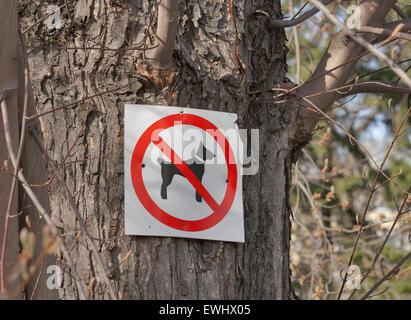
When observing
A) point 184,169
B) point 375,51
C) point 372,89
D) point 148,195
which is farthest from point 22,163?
point 372,89

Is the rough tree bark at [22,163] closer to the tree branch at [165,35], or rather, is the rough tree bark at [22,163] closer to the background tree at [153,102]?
the background tree at [153,102]

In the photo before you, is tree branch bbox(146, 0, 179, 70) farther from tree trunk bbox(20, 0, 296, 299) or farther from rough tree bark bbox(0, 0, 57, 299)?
rough tree bark bbox(0, 0, 57, 299)

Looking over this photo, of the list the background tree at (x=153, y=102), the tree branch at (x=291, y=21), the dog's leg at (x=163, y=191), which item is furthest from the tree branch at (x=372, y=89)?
the dog's leg at (x=163, y=191)

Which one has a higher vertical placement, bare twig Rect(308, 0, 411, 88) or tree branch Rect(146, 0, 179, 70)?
tree branch Rect(146, 0, 179, 70)

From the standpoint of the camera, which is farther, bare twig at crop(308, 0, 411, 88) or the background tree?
the background tree

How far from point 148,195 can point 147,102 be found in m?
0.32

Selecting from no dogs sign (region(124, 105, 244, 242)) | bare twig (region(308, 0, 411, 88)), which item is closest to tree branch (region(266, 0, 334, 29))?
no dogs sign (region(124, 105, 244, 242))

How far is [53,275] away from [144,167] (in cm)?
46

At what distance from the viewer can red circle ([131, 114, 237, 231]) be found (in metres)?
2.02

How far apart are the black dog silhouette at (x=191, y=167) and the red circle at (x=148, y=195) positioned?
0.06 m

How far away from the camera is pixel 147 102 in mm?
2086

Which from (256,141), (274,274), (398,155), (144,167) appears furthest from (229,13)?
(398,155)

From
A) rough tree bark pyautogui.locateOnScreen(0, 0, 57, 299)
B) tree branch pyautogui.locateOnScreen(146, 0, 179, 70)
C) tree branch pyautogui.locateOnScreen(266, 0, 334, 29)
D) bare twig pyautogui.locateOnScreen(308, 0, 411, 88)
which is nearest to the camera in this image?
bare twig pyautogui.locateOnScreen(308, 0, 411, 88)

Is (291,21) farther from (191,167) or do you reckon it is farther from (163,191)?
(163,191)
